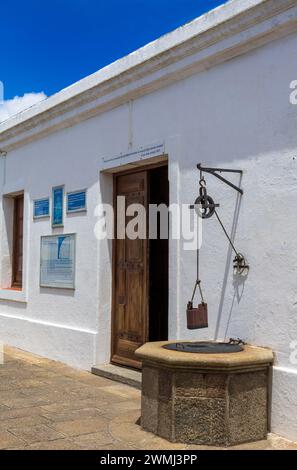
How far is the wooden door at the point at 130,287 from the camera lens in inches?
266

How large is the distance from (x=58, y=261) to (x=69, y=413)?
3.23 m

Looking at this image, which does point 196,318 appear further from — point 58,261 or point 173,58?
point 58,261

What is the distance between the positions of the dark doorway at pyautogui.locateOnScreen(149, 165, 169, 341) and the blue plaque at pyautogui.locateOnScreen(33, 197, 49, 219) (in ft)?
7.41

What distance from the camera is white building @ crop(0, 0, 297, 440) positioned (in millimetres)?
4719

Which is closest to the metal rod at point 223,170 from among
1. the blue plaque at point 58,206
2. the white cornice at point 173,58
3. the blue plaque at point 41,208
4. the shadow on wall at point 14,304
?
the white cornice at point 173,58

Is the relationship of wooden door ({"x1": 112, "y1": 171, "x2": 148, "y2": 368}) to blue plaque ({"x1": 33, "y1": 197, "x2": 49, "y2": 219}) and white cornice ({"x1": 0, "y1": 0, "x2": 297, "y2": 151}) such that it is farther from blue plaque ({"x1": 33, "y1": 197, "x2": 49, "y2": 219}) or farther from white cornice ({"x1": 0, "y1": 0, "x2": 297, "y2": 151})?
blue plaque ({"x1": 33, "y1": 197, "x2": 49, "y2": 219})

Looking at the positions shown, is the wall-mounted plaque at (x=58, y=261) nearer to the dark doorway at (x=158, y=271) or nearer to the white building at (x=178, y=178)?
the white building at (x=178, y=178)

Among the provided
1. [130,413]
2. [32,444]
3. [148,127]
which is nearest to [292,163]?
[148,127]

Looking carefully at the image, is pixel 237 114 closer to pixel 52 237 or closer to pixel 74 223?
pixel 74 223

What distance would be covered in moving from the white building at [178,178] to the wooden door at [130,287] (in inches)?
0.9

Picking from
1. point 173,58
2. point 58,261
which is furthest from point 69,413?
point 173,58

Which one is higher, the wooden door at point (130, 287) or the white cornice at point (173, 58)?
the white cornice at point (173, 58)

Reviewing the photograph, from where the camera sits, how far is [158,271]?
22.9 ft

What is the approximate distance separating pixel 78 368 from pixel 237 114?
13.3 feet
